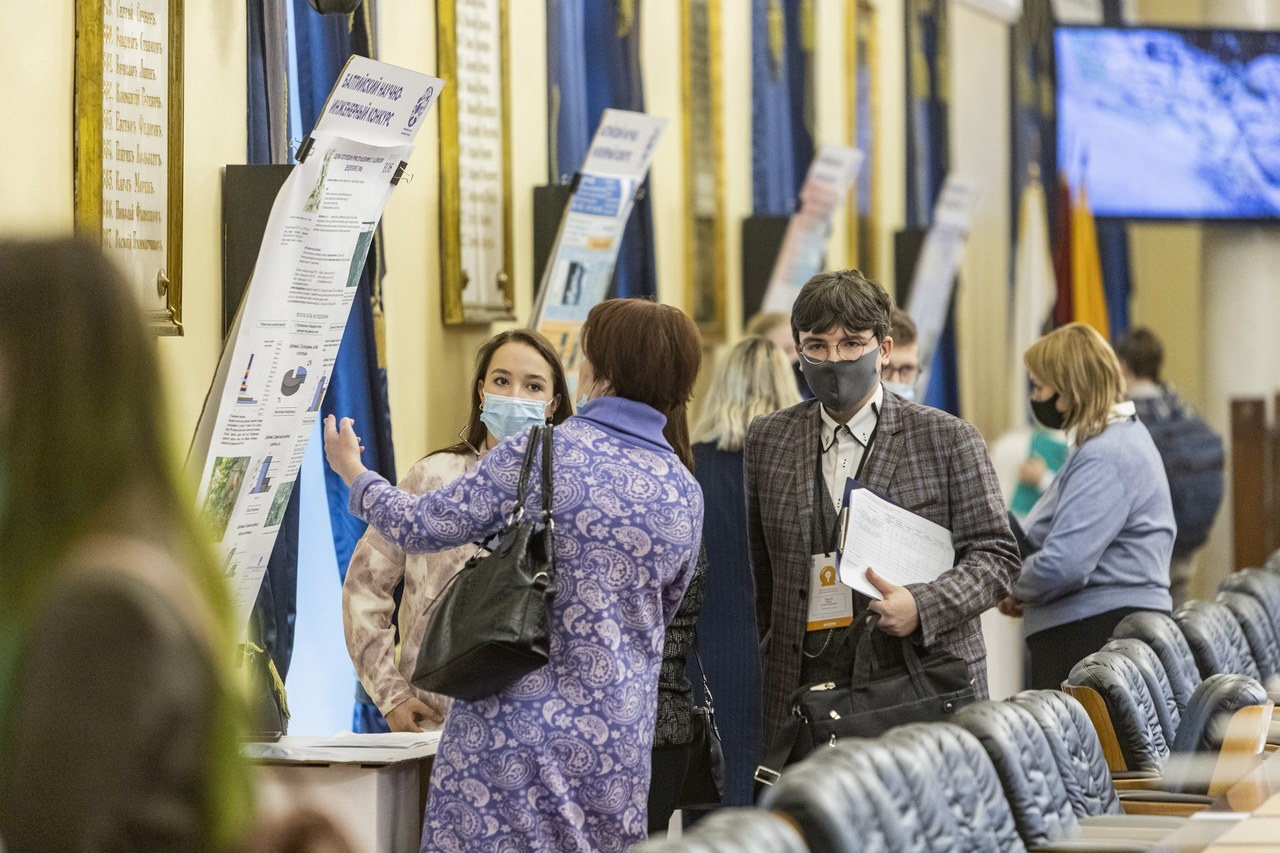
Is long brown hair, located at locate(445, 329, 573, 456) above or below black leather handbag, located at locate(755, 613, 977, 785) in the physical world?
above

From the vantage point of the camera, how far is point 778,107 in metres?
8.52

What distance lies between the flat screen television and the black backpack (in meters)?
3.04

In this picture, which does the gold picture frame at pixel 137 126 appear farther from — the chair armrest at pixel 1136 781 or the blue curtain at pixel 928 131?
the blue curtain at pixel 928 131

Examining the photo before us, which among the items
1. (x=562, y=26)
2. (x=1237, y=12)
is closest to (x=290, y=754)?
(x=562, y=26)

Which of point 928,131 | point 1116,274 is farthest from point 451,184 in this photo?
point 1116,274

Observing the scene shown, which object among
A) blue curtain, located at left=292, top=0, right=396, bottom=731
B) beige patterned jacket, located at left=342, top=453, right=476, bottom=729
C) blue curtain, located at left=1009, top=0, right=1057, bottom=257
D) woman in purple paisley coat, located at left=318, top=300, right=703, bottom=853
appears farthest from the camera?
blue curtain, located at left=1009, top=0, right=1057, bottom=257

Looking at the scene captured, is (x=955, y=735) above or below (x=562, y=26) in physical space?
below

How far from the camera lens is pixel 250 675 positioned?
3646 mm

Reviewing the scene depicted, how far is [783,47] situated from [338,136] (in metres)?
5.29

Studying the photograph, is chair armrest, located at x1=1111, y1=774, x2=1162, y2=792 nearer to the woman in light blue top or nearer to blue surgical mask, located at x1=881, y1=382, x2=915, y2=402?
the woman in light blue top

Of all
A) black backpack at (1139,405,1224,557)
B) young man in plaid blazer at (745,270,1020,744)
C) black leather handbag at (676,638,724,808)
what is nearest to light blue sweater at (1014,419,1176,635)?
young man in plaid blazer at (745,270,1020,744)

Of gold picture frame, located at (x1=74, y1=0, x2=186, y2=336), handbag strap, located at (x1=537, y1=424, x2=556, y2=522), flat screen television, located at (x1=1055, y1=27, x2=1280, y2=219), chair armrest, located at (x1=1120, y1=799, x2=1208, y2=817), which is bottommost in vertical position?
chair armrest, located at (x1=1120, y1=799, x2=1208, y2=817)

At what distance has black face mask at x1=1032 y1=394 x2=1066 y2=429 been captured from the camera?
4.78m

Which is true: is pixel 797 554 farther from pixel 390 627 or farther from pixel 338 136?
pixel 338 136
